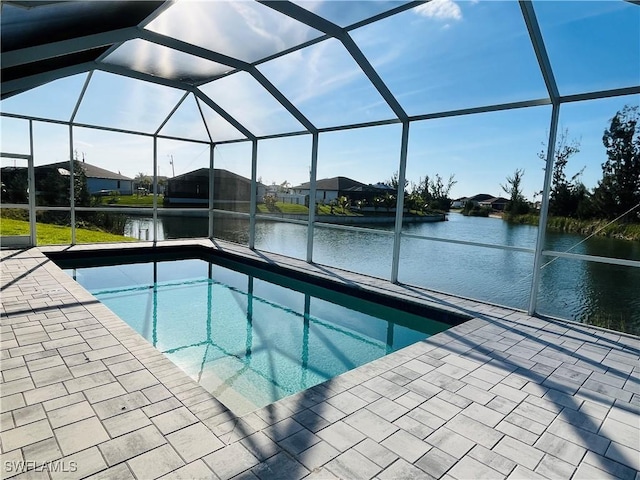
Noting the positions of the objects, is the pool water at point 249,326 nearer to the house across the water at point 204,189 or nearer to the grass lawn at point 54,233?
the grass lawn at point 54,233

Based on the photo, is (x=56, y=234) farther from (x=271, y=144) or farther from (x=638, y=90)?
(x=638, y=90)

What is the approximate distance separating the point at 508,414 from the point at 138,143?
30.3ft

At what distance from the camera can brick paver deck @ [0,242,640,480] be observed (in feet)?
6.63

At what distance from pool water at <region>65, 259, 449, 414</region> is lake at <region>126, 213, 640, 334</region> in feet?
4.11

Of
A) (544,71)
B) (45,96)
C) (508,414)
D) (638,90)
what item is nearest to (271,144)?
(45,96)

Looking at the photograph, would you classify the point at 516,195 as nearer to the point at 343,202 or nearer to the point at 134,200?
the point at 343,202

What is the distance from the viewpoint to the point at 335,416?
248 cm

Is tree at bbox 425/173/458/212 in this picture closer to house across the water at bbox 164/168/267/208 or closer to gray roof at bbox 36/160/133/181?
house across the water at bbox 164/168/267/208

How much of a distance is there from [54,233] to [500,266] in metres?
9.07

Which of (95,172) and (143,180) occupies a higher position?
(95,172)

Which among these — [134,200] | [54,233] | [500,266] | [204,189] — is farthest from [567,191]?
[54,233]

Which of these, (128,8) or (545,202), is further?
(545,202)

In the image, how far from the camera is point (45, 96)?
7047 millimetres

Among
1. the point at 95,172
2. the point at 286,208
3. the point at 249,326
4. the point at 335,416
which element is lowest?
the point at 249,326
